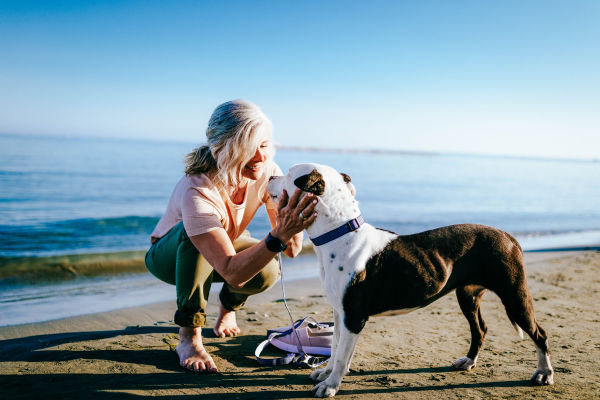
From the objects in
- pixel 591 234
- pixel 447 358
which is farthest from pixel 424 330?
pixel 591 234

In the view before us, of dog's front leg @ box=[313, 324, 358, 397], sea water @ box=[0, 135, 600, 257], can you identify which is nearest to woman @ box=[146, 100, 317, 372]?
dog's front leg @ box=[313, 324, 358, 397]

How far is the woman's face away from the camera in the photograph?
3420 mm

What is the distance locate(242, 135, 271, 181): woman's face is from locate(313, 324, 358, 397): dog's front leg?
1.38 metres

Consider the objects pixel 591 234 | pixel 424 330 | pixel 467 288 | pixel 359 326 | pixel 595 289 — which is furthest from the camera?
pixel 591 234

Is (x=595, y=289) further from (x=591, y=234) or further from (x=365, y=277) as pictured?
(x=591, y=234)

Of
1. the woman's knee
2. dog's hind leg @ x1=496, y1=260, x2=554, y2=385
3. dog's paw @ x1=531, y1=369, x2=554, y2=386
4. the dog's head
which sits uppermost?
the dog's head

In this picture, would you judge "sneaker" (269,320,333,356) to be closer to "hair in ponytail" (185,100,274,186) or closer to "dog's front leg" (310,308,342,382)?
"dog's front leg" (310,308,342,382)

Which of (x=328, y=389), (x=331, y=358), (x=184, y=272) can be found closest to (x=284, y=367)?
(x=331, y=358)

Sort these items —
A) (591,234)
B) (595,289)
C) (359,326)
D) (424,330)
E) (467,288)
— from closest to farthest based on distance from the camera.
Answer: (359,326), (467,288), (424,330), (595,289), (591,234)

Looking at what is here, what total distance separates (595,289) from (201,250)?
549 cm

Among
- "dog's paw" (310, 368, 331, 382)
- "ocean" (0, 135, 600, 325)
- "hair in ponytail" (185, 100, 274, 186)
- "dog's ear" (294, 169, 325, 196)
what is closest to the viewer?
"dog's ear" (294, 169, 325, 196)

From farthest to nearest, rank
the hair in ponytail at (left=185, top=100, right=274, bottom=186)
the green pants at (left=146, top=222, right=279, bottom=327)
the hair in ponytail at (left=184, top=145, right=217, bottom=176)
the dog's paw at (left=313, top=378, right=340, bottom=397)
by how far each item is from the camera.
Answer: the hair in ponytail at (left=184, top=145, right=217, bottom=176) → the green pants at (left=146, top=222, right=279, bottom=327) → the hair in ponytail at (left=185, top=100, right=274, bottom=186) → the dog's paw at (left=313, top=378, right=340, bottom=397)

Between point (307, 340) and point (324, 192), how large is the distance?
1.59 metres

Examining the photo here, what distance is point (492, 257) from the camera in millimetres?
2930
